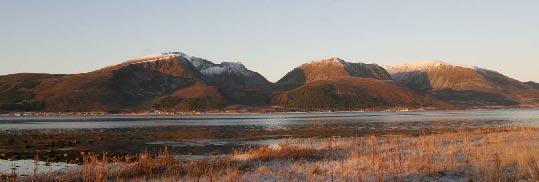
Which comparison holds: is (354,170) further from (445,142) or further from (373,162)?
(445,142)

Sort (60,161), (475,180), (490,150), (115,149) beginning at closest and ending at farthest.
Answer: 1. (475,180)
2. (490,150)
3. (60,161)
4. (115,149)

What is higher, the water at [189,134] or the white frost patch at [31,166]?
the water at [189,134]

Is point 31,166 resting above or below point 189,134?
below

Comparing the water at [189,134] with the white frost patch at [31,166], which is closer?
the white frost patch at [31,166]

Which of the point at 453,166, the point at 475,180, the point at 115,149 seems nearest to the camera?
the point at 475,180

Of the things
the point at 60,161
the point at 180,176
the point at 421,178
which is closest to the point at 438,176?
the point at 421,178

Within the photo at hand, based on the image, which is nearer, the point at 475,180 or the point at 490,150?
the point at 475,180

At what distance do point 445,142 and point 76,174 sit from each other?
27.4m

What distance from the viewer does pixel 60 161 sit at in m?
41.6

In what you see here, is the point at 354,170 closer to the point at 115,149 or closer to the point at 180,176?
the point at 180,176

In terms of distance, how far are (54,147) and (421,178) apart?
148ft

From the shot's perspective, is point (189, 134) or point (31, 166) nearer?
point (31, 166)

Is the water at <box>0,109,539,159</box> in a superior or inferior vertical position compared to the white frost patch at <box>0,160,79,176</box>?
superior

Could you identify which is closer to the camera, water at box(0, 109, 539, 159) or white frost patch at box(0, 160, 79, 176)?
white frost patch at box(0, 160, 79, 176)
